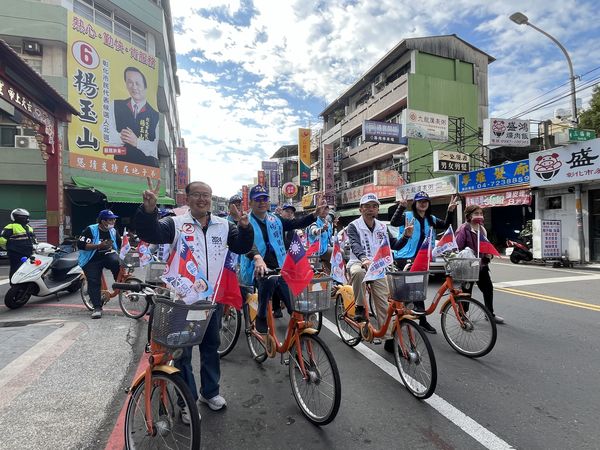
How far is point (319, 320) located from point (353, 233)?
1570mm

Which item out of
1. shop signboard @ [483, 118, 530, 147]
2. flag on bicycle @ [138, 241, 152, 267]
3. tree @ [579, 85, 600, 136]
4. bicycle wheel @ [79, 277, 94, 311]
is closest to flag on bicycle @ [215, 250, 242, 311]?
flag on bicycle @ [138, 241, 152, 267]

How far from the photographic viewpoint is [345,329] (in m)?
4.89

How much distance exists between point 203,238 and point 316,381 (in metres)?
1.47

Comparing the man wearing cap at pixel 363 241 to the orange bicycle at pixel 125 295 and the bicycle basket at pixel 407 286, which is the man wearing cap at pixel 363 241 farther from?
the orange bicycle at pixel 125 295

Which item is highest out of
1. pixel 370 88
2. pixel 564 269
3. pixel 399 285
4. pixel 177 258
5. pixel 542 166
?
pixel 370 88

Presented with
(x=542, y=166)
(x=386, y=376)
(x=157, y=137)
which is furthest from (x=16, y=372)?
(x=157, y=137)

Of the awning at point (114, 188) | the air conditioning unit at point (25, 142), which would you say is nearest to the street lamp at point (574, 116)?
the awning at point (114, 188)

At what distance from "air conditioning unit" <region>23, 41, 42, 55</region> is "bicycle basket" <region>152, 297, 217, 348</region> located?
22.2 metres

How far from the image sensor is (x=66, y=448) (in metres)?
2.60

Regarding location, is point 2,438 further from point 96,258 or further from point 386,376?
point 96,258

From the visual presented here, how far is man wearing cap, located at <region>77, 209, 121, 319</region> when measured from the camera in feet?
20.4

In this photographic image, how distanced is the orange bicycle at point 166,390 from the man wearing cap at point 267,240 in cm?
146

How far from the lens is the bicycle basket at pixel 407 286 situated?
11.6ft

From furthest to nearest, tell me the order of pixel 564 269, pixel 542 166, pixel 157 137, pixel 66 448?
pixel 157 137
pixel 542 166
pixel 564 269
pixel 66 448
